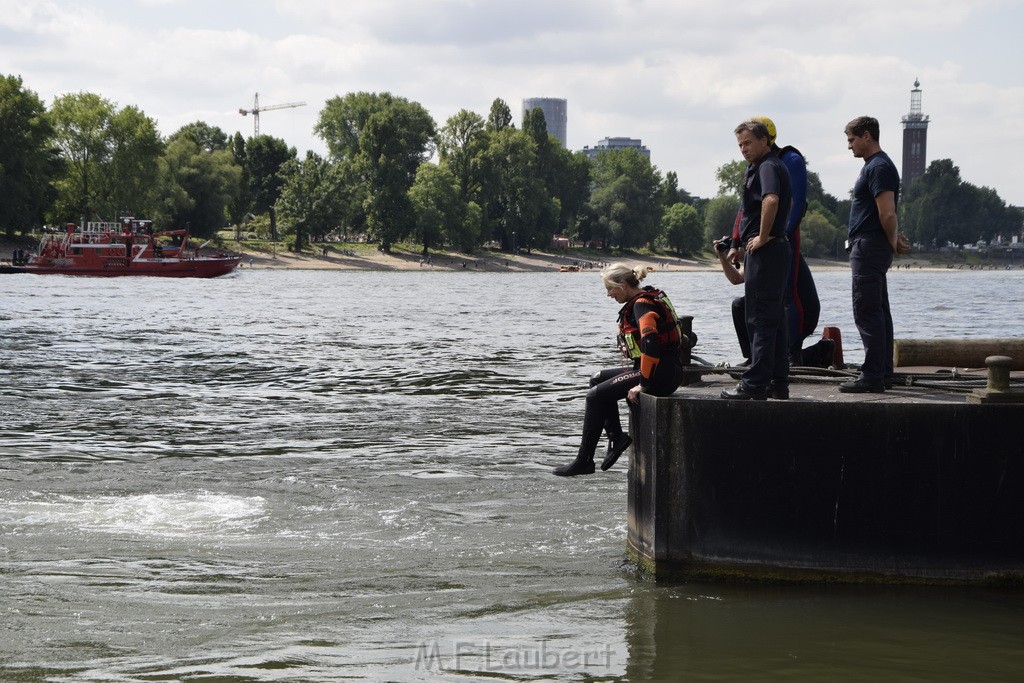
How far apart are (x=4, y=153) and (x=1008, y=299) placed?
69962mm

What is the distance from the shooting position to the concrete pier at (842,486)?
27.5 ft

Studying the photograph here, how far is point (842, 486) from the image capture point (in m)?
8.51

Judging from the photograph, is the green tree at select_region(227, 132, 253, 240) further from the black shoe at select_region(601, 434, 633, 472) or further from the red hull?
the black shoe at select_region(601, 434, 633, 472)

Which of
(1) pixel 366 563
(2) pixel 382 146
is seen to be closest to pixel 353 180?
(2) pixel 382 146

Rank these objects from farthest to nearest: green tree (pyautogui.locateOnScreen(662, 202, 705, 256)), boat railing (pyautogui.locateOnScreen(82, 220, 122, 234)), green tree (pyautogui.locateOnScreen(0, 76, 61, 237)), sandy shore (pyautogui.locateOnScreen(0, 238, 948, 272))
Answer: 1. green tree (pyautogui.locateOnScreen(662, 202, 705, 256))
2. sandy shore (pyautogui.locateOnScreen(0, 238, 948, 272))
3. boat railing (pyautogui.locateOnScreen(82, 220, 122, 234))
4. green tree (pyautogui.locateOnScreen(0, 76, 61, 237))

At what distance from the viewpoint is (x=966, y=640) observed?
8188 mm

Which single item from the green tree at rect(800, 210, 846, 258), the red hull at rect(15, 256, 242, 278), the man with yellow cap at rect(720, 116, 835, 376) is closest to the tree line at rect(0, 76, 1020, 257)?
the red hull at rect(15, 256, 242, 278)

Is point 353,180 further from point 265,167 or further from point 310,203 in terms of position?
point 265,167

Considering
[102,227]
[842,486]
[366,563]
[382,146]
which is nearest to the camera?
[842,486]

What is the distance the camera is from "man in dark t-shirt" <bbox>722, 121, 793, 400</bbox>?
8.67 m

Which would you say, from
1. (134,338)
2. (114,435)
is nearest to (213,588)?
(114,435)

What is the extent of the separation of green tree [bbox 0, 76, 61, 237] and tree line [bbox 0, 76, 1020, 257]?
0.11 meters

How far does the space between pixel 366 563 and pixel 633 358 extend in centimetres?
304

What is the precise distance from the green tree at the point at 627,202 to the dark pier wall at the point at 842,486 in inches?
5865
